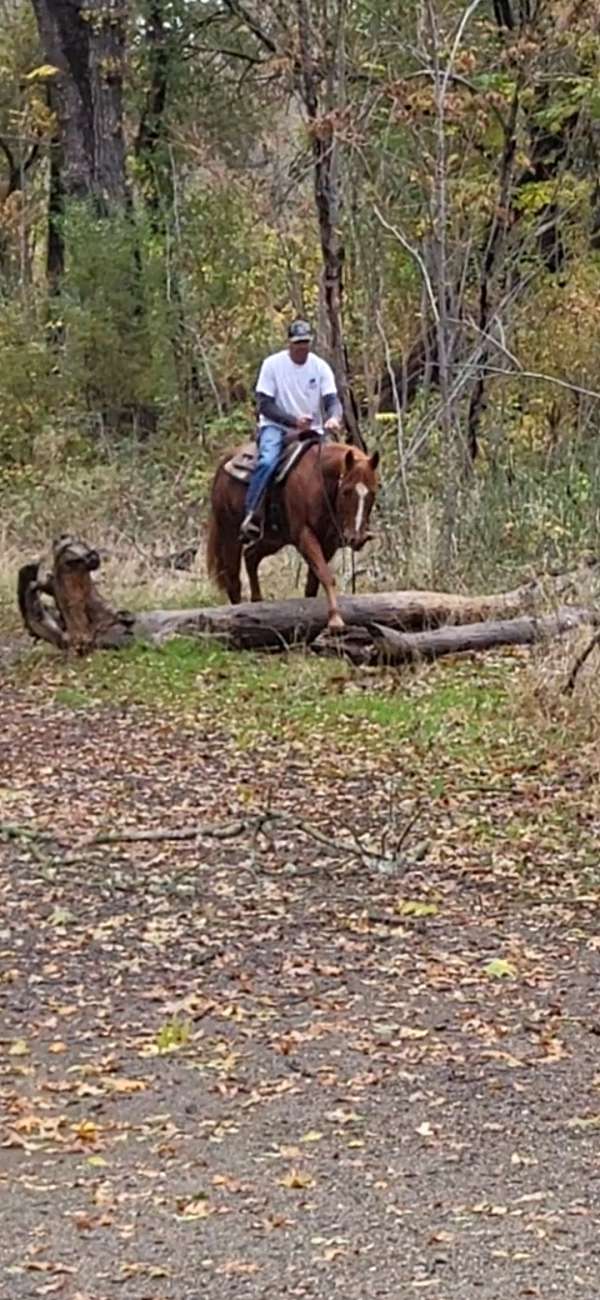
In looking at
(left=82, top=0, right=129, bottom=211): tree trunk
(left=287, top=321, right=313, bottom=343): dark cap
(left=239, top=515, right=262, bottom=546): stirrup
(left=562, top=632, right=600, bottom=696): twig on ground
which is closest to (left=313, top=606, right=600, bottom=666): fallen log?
(left=239, top=515, right=262, bottom=546): stirrup

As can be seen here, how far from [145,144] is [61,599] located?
1461 cm

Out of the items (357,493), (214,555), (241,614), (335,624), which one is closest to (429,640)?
(335,624)

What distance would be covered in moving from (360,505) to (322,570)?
0.67 metres

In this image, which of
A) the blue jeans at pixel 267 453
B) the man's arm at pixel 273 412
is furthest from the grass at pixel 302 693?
the man's arm at pixel 273 412

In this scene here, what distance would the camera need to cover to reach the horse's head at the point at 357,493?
12.9 meters

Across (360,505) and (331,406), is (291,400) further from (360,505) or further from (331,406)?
(360,505)

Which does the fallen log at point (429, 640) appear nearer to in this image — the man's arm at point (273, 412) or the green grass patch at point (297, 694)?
the green grass patch at point (297, 694)

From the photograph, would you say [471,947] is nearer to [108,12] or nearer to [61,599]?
[61,599]

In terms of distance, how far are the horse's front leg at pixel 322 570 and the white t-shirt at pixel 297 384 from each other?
2.50ft

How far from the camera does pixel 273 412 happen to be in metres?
13.5

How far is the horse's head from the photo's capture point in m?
Answer: 12.9

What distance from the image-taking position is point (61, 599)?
13383mm

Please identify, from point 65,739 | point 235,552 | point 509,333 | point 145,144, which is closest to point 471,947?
point 65,739

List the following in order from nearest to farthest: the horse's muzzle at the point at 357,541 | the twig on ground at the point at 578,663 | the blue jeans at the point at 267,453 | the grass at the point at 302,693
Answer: the twig on ground at the point at 578,663 → the grass at the point at 302,693 → the horse's muzzle at the point at 357,541 → the blue jeans at the point at 267,453
